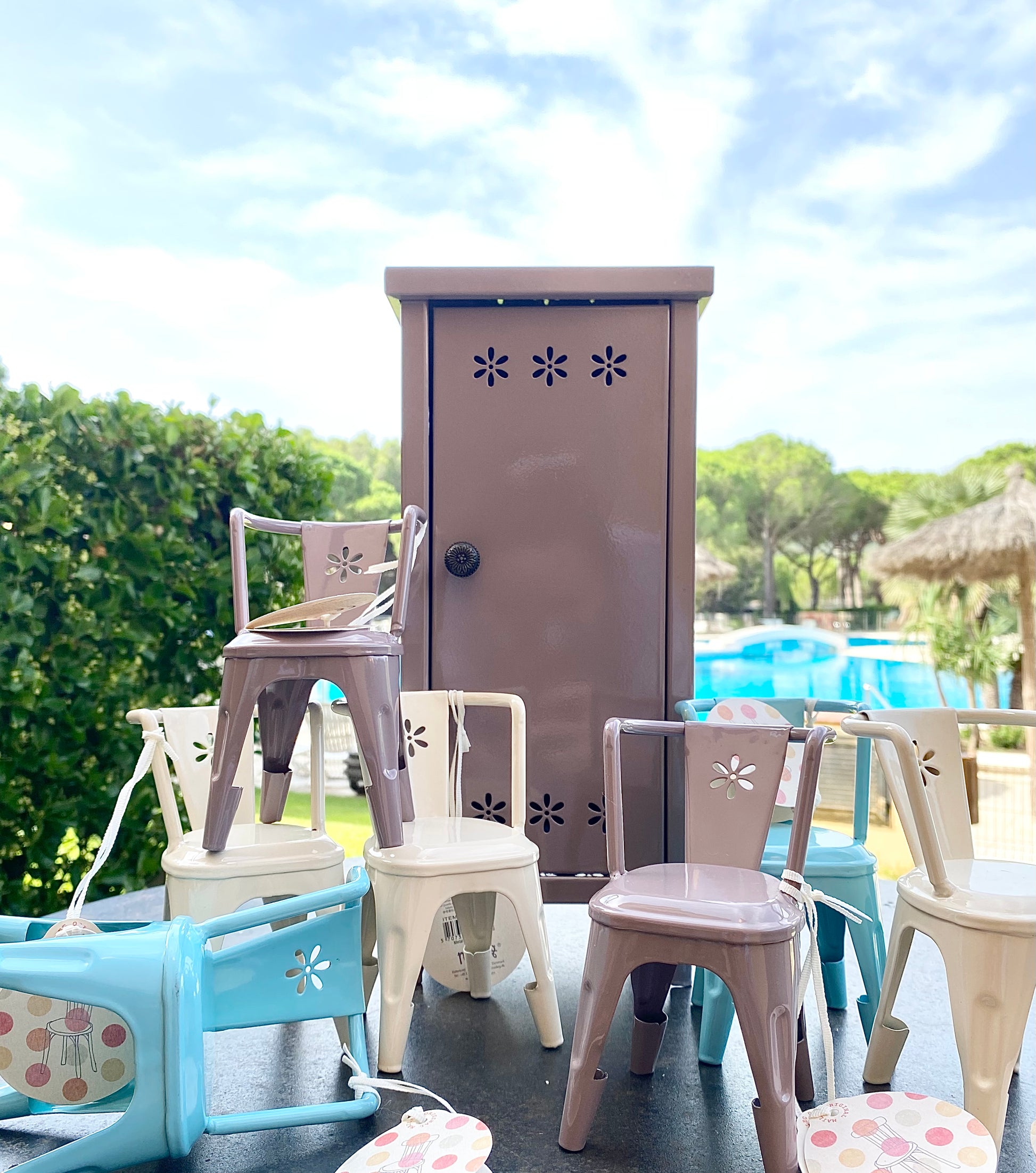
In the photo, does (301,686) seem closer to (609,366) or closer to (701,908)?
(701,908)

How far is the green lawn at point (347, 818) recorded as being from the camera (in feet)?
21.6

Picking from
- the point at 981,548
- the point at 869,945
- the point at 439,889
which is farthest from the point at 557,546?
the point at 981,548

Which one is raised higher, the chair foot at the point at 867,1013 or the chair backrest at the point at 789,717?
the chair backrest at the point at 789,717

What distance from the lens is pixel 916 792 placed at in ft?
5.00

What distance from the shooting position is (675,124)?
1634cm

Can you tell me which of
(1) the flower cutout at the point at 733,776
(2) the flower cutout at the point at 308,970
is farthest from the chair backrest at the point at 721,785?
(2) the flower cutout at the point at 308,970

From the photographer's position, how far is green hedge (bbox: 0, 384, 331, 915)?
109 inches

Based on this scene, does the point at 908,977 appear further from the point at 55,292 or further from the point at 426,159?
the point at 426,159

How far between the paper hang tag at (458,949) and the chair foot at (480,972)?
0.5 inches

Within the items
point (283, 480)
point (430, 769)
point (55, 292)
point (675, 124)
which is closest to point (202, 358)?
point (55, 292)

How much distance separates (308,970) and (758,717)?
115cm

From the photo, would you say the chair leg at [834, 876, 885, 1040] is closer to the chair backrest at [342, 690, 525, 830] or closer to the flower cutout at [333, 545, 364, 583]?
the chair backrest at [342, 690, 525, 830]

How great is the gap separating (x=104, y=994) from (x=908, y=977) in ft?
6.18

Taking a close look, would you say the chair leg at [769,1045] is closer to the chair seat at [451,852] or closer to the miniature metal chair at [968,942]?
the miniature metal chair at [968,942]
